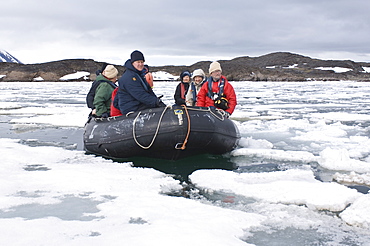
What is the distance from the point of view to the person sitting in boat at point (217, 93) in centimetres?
637

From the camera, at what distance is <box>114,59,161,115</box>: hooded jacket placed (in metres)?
5.38

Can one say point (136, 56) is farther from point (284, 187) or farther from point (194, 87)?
point (284, 187)

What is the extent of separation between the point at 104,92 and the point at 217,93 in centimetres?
184

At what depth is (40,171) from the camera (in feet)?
15.0

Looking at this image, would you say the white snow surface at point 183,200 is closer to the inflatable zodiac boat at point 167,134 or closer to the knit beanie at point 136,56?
the inflatable zodiac boat at point 167,134

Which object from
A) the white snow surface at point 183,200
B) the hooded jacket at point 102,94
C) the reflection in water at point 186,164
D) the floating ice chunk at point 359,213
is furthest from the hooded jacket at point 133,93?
the floating ice chunk at point 359,213

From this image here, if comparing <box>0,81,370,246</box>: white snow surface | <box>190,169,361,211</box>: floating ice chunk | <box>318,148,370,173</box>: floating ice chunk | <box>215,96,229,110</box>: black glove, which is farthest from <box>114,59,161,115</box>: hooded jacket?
→ <box>318,148,370,173</box>: floating ice chunk

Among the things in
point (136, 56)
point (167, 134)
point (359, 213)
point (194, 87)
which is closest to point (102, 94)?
point (136, 56)

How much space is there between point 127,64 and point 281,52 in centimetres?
9936

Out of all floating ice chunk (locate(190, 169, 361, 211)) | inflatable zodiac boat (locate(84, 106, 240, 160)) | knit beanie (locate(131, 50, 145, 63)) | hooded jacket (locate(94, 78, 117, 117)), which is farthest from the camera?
hooded jacket (locate(94, 78, 117, 117))

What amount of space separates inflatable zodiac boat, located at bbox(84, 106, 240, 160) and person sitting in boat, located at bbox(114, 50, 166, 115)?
0.56 feet

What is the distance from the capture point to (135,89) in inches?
213

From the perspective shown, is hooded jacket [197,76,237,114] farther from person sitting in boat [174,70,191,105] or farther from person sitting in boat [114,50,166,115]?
person sitting in boat [114,50,166,115]

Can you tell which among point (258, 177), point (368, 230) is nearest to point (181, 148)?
point (258, 177)
